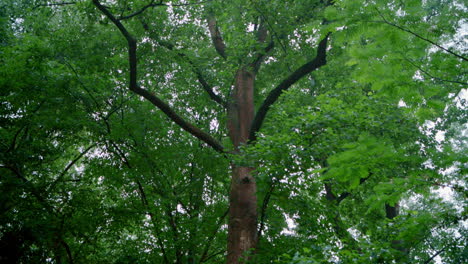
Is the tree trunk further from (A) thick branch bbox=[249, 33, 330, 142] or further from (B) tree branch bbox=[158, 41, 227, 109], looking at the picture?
(A) thick branch bbox=[249, 33, 330, 142]

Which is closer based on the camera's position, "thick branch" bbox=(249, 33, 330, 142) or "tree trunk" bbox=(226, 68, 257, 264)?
"tree trunk" bbox=(226, 68, 257, 264)

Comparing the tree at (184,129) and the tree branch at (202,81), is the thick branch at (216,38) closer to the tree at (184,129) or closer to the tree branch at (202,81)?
the tree at (184,129)

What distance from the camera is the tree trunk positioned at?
704cm

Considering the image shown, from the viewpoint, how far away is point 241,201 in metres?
7.53

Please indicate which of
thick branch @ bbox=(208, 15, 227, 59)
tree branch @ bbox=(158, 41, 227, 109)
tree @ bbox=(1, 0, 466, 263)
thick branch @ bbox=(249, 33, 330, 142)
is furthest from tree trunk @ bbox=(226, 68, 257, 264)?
thick branch @ bbox=(208, 15, 227, 59)

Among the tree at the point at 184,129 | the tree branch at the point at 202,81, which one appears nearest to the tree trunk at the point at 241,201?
the tree at the point at 184,129

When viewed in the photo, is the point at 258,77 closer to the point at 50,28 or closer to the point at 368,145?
the point at 50,28

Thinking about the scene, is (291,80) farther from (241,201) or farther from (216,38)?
(216,38)

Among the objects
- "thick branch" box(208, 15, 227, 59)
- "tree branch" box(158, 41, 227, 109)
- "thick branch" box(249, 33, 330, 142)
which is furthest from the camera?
"thick branch" box(208, 15, 227, 59)

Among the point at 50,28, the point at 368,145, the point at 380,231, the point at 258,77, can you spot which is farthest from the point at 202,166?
the point at 368,145

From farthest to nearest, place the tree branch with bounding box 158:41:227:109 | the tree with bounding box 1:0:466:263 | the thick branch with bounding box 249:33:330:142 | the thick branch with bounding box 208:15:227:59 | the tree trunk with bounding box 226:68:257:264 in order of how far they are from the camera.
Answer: the thick branch with bounding box 208:15:227:59 → the tree branch with bounding box 158:41:227:109 → the thick branch with bounding box 249:33:330:142 → the tree trunk with bounding box 226:68:257:264 → the tree with bounding box 1:0:466:263

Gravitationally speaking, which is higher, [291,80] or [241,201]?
[291,80]

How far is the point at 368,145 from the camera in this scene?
344cm

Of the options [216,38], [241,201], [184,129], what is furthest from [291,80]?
[216,38]
